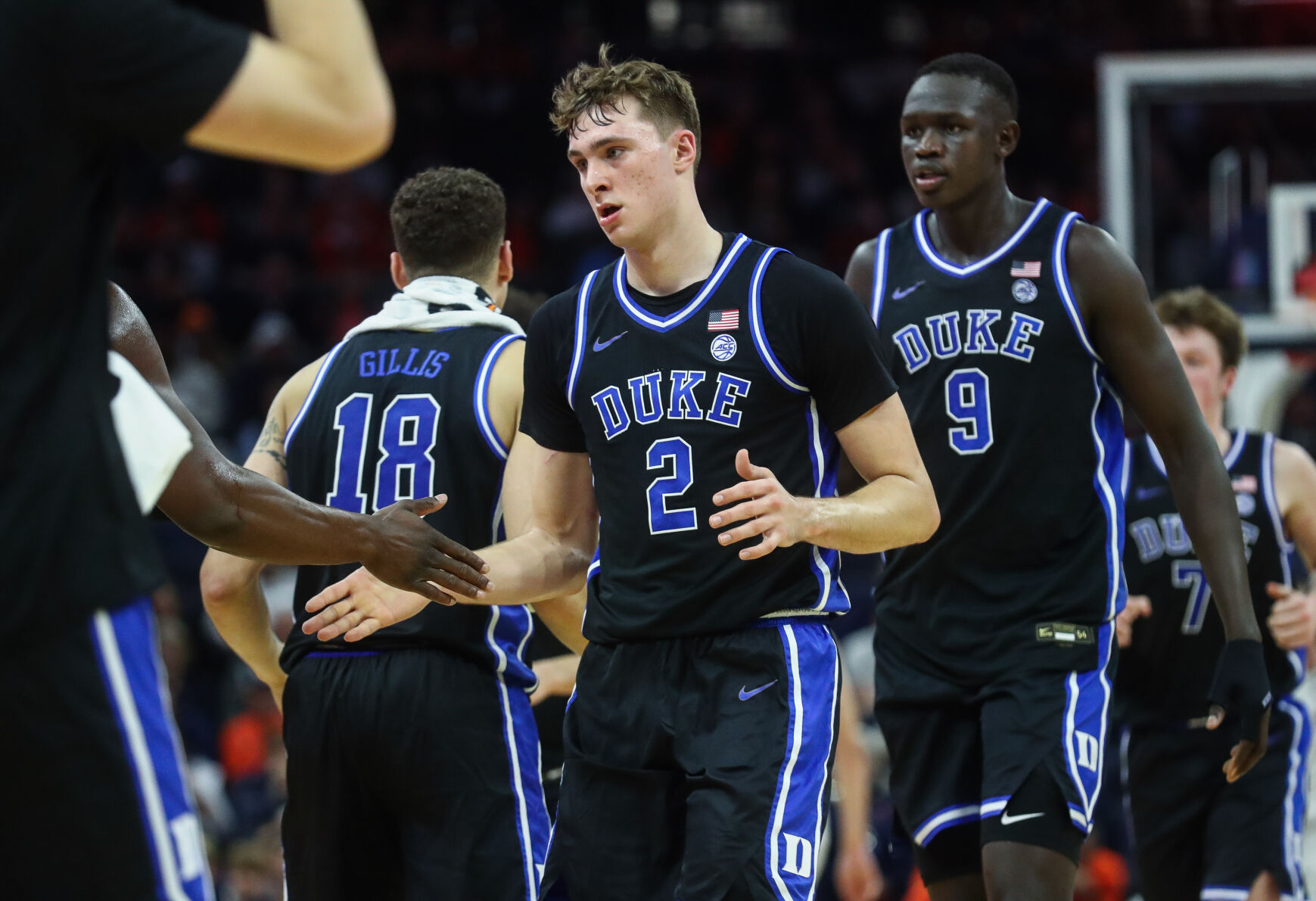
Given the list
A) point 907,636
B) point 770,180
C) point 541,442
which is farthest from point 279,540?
point 770,180

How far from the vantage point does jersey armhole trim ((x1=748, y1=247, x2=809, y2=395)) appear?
434cm

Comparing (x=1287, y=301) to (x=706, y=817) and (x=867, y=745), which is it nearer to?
(x=867, y=745)

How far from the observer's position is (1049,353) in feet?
17.1

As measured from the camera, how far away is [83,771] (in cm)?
258

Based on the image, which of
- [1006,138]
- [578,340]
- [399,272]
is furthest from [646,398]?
[1006,138]

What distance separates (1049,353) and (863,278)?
2.46ft

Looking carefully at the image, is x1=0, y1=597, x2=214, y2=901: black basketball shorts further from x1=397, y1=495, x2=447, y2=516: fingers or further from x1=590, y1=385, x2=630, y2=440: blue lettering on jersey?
x1=590, y1=385, x2=630, y2=440: blue lettering on jersey

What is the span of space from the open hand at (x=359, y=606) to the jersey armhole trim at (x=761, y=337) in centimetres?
104

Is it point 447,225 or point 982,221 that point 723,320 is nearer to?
point 447,225

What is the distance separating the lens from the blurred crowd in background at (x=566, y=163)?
15.5 meters

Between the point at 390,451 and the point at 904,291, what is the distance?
1.80 meters

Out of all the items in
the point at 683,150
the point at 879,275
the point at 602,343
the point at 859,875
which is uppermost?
the point at 683,150

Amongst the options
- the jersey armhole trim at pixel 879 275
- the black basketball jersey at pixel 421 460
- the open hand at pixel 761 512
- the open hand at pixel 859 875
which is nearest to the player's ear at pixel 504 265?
the black basketball jersey at pixel 421 460

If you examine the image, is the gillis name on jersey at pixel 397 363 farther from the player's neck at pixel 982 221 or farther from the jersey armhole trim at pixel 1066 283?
the jersey armhole trim at pixel 1066 283
